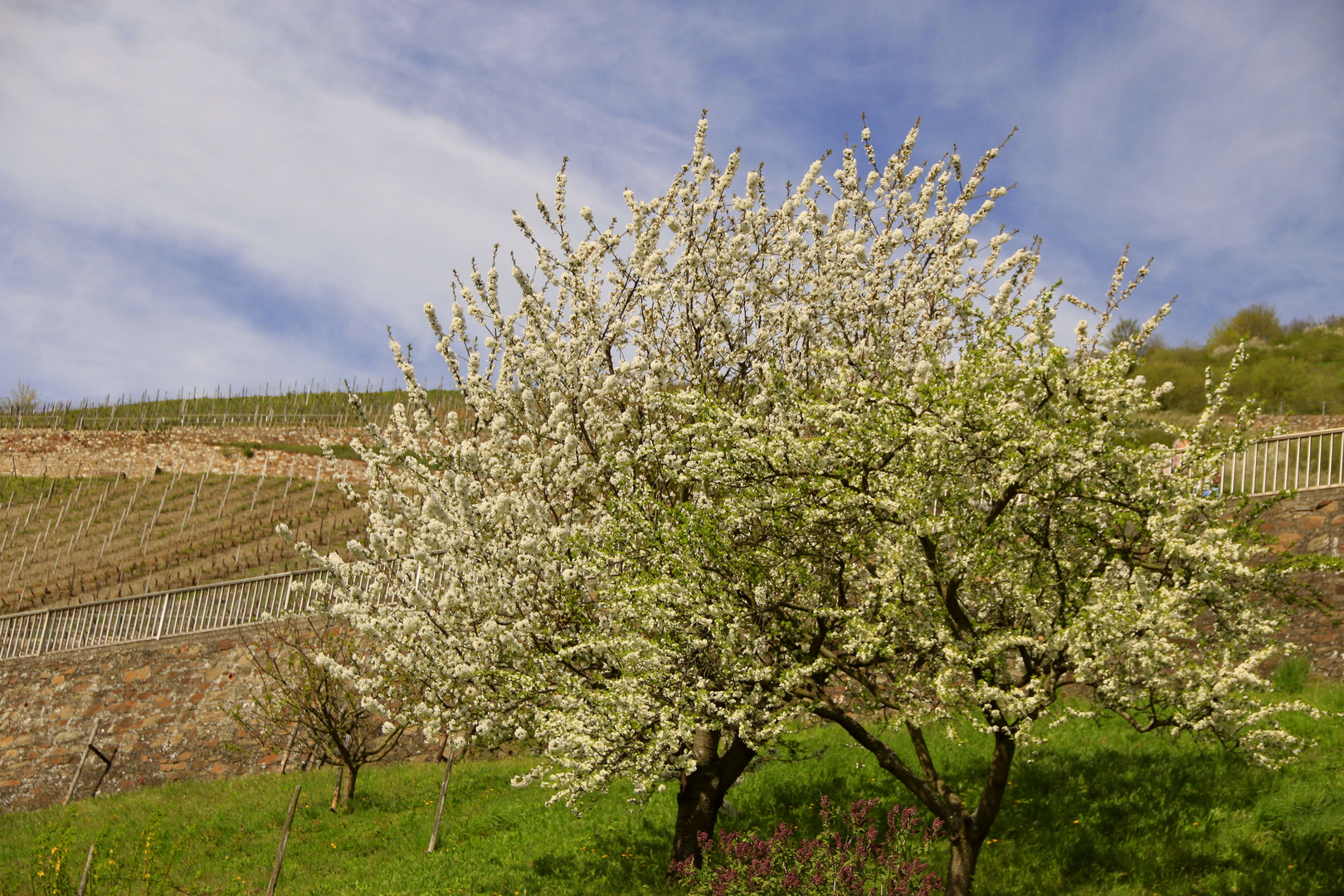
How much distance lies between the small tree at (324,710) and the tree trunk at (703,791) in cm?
547

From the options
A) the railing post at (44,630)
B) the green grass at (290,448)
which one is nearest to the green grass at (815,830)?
the railing post at (44,630)

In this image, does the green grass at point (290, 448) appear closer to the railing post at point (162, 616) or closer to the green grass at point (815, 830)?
the railing post at point (162, 616)

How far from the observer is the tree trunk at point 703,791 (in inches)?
354

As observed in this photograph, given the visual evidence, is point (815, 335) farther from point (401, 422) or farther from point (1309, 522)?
point (1309, 522)

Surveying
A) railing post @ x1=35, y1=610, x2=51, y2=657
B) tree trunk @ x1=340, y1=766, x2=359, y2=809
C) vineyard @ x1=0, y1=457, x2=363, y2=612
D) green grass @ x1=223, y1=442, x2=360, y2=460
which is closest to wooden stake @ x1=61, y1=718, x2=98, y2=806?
railing post @ x1=35, y1=610, x2=51, y2=657

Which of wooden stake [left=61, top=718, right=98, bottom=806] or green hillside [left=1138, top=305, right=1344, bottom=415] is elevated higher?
green hillside [left=1138, top=305, right=1344, bottom=415]

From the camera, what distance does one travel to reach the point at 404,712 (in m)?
8.33

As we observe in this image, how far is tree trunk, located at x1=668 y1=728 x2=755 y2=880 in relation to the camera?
900 cm

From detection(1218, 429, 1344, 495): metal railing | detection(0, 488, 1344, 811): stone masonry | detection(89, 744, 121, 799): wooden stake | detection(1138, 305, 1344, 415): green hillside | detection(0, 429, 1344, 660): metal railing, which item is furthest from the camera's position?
detection(1138, 305, 1344, 415): green hillside

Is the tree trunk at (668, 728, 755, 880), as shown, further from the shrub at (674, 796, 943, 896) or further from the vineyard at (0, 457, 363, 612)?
the vineyard at (0, 457, 363, 612)

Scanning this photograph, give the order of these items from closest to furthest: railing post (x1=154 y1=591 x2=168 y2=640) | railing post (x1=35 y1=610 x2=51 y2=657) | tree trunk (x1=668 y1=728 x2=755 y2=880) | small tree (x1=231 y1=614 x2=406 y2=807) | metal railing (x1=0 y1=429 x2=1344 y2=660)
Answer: tree trunk (x1=668 y1=728 x2=755 y2=880) < small tree (x1=231 y1=614 x2=406 y2=807) < metal railing (x1=0 y1=429 x2=1344 y2=660) < railing post (x1=154 y1=591 x2=168 y2=640) < railing post (x1=35 y1=610 x2=51 y2=657)

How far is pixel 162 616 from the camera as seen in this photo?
71.6 feet

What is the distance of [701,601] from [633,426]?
231cm

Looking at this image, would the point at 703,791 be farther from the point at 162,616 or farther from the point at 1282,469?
the point at 162,616
